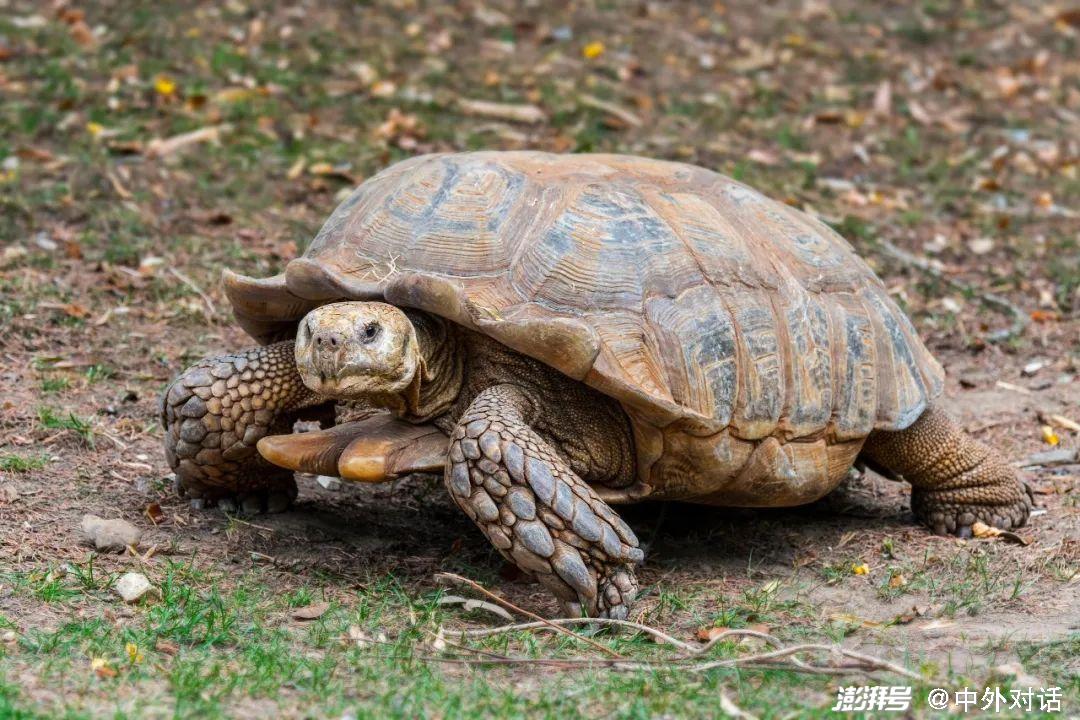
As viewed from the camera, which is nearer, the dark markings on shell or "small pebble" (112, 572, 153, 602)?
"small pebble" (112, 572, 153, 602)

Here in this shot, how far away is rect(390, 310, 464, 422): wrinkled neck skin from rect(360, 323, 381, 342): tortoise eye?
0.27m

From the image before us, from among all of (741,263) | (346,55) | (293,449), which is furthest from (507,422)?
(346,55)

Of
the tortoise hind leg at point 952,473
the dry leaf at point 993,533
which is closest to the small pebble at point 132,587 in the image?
the tortoise hind leg at point 952,473

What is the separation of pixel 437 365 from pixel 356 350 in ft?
1.56

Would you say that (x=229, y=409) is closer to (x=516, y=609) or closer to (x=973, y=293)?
(x=516, y=609)

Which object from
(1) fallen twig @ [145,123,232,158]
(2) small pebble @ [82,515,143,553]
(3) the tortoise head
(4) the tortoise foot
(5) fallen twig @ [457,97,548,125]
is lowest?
(1) fallen twig @ [145,123,232,158]

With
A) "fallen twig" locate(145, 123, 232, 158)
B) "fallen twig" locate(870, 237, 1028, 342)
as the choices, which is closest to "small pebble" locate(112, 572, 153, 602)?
"fallen twig" locate(145, 123, 232, 158)

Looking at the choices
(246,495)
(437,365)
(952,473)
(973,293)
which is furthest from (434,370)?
(973,293)

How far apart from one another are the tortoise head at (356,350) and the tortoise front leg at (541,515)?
0.26 meters

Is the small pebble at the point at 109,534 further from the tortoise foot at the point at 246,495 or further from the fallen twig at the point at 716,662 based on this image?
the fallen twig at the point at 716,662

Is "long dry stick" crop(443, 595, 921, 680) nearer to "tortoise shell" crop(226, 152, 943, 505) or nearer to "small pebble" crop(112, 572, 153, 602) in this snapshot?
"tortoise shell" crop(226, 152, 943, 505)

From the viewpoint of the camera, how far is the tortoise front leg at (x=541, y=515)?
3.68m

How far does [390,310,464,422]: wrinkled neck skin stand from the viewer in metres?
4.05

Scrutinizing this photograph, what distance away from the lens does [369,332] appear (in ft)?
12.2
